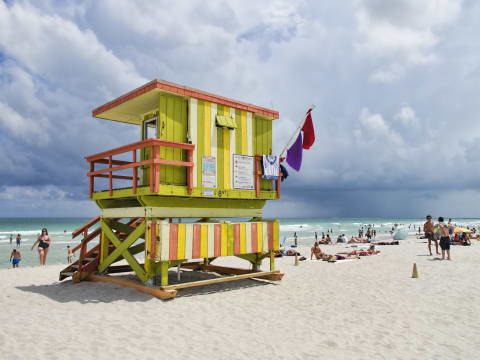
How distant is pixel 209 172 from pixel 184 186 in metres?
0.93

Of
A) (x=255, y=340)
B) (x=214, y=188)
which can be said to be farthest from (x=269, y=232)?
(x=255, y=340)

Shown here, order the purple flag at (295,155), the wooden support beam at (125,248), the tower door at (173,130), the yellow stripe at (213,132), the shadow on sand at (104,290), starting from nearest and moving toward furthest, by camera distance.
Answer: the shadow on sand at (104,290)
the tower door at (173,130)
the wooden support beam at (125,248)
the yellow stripe at (213,132)
the purple flag at (295,155)

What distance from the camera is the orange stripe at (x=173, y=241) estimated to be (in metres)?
9.67

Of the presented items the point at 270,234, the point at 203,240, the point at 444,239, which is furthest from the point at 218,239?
the point at 444,239

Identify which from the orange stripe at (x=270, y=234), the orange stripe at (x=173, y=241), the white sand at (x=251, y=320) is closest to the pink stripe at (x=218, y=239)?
the white sand at (x=251, y=320)

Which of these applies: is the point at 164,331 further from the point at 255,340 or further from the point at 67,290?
the point at 67,290

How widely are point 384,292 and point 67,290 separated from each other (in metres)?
9.13

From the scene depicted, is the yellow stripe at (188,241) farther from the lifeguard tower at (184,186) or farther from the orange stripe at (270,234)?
the orange stripe at (270,234)

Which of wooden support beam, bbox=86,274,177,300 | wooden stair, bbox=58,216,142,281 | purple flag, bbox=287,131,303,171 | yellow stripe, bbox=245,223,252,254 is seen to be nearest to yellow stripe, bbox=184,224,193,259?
wooden support beam, bbox=86,274,177,300

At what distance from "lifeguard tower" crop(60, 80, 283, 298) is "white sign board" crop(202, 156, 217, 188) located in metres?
0.03

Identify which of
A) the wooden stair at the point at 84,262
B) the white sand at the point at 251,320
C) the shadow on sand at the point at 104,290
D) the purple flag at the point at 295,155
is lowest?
the white sand at the point at 251,320

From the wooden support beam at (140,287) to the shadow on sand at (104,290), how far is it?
115 millimetres

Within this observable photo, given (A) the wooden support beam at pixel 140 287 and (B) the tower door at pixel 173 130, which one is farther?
(B) the tower door at pixel 173 130

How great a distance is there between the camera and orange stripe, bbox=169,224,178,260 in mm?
9672
